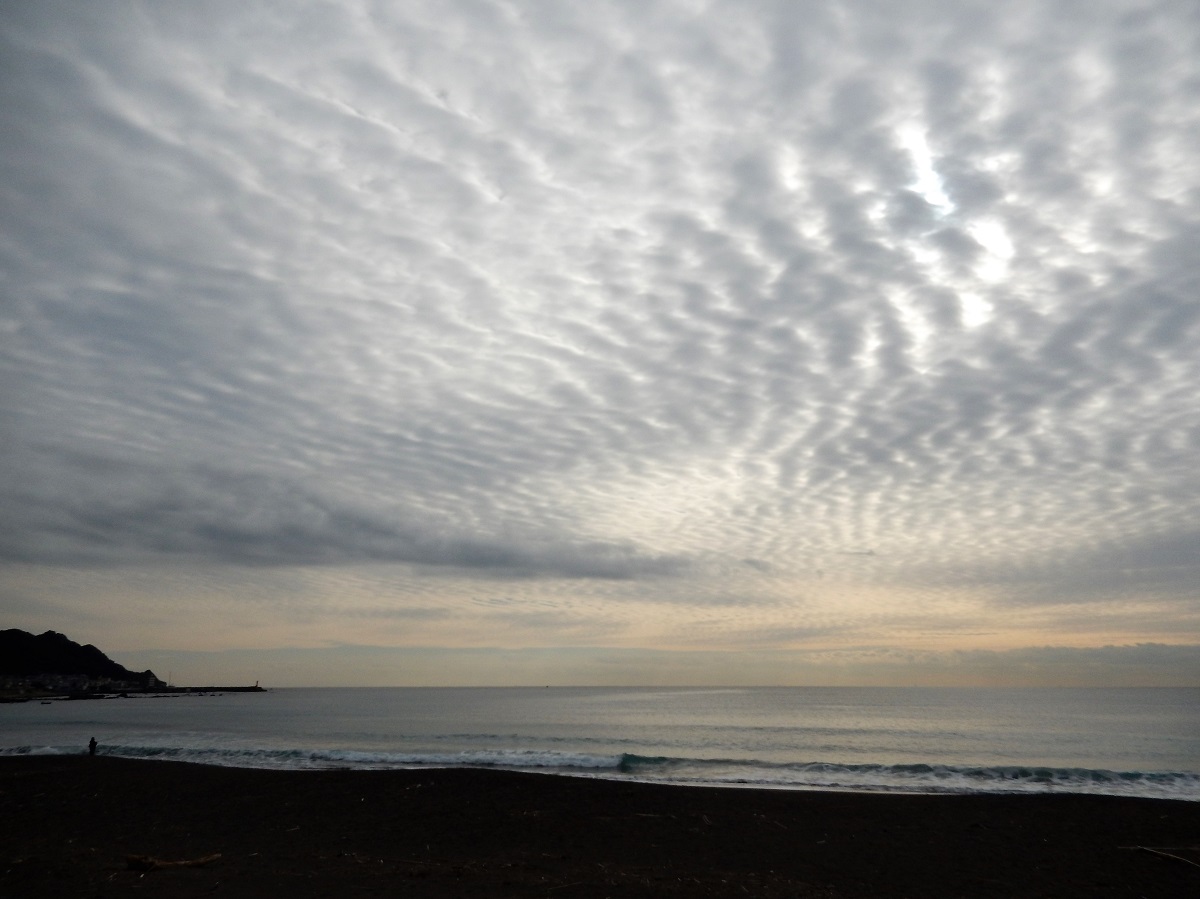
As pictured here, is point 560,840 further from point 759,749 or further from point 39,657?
point 39,657

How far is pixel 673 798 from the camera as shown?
20797 mm

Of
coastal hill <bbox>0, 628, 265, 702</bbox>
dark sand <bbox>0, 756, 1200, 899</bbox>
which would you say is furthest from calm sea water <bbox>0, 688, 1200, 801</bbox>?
coastal hill <bbox>0, 628, 265, 702</bbox>

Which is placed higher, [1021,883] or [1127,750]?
[1021,883]

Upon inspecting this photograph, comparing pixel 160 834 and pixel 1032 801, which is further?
pixel 1032 801

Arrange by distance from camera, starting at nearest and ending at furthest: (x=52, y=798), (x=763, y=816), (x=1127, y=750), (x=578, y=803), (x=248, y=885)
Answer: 1. (x=248, y=885)
2. (x=763, y=816)
3. (x=578, y=803)
4. (x=52, y=798)
5. (x=1127, y=750)

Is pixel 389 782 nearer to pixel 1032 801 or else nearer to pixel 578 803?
pixel 578 803

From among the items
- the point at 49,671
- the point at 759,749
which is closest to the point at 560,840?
the point at 759,749

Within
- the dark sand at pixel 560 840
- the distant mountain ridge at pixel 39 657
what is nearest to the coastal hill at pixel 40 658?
the distant mountain ridge at pixel 39 657

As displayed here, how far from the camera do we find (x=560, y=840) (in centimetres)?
1631

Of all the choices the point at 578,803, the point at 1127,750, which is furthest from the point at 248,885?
the point at 1127,750

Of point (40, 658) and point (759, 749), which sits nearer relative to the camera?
point (759, 749)

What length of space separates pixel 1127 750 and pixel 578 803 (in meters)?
42.5

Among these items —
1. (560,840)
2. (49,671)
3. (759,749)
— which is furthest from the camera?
(49,671)

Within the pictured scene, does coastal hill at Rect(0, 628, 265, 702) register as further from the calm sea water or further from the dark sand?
the dark sand
